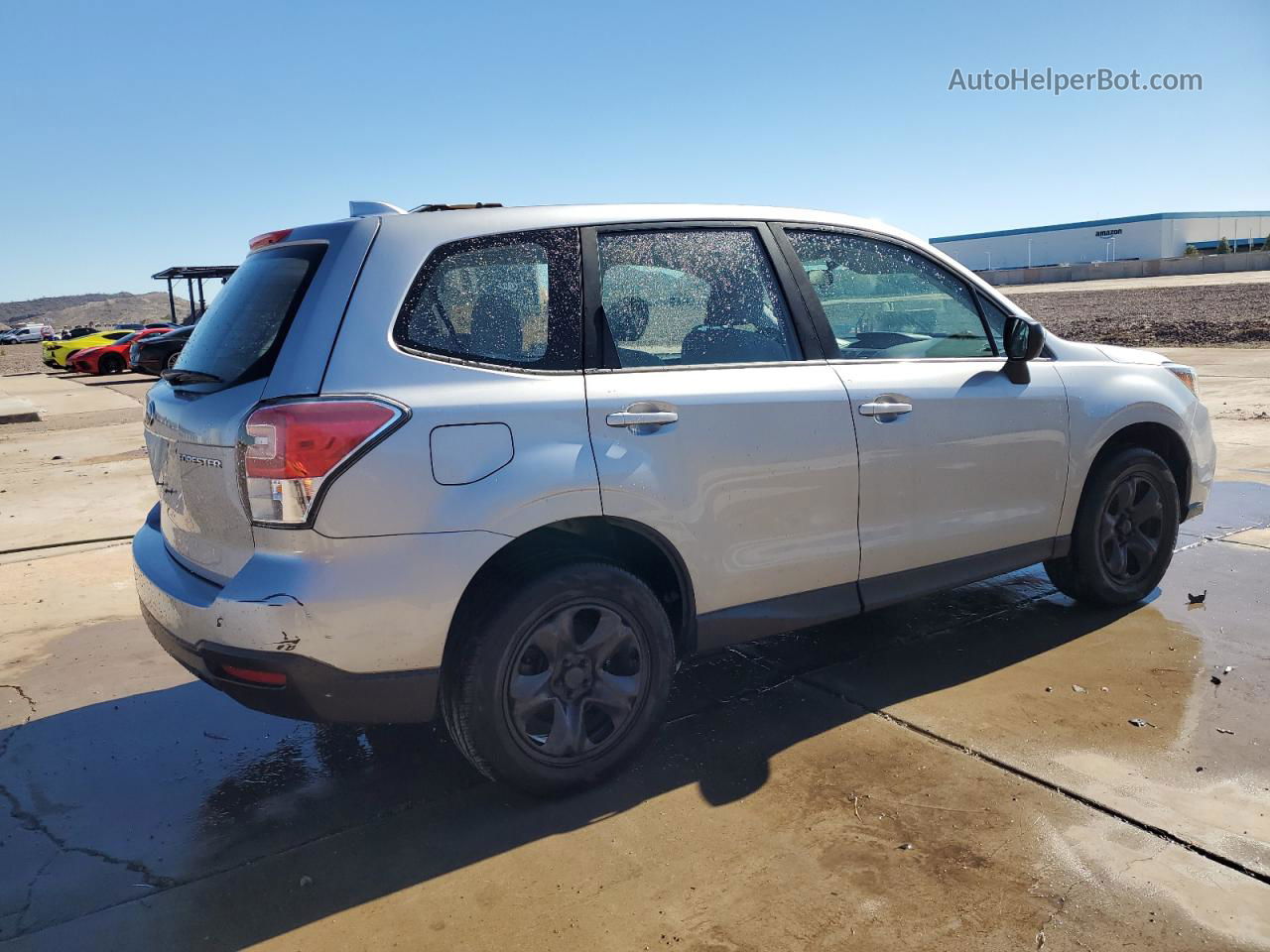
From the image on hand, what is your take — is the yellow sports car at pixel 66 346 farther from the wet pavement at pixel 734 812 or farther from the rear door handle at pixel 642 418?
the rear door handle at pixel 642 418

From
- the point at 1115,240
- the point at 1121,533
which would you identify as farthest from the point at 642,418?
the point at 1115,240

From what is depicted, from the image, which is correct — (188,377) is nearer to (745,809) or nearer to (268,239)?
(268,239)

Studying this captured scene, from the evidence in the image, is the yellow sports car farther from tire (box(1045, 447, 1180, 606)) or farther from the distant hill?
the distant hill

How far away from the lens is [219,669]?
10.0ft

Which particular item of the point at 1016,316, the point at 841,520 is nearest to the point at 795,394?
the point at 841,520

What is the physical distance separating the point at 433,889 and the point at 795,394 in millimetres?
2009

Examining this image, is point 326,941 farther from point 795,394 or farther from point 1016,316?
point 1016,316

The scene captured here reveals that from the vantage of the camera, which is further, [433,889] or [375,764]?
[375,764]

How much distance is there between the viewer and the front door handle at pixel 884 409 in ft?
12.6

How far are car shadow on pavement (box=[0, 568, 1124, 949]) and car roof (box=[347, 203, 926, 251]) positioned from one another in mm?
1846

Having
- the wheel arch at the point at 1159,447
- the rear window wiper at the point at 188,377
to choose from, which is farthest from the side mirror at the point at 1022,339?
the rear window wiper at the point at 188,377

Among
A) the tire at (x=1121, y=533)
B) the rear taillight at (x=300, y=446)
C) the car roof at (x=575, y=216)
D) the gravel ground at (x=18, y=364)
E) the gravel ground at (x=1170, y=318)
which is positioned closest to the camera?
the rear taillight at (x=300, y=446)

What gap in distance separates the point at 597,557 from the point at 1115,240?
387 feet

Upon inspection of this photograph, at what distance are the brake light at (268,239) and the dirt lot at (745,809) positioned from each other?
1846mm
